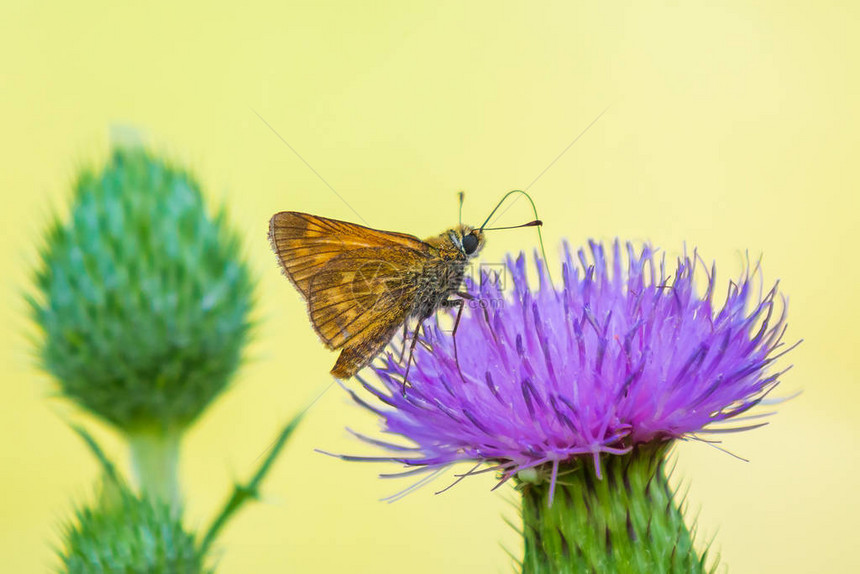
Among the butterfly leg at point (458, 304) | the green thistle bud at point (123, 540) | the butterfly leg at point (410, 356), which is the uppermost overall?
the butterfly leg at point (458, 304)

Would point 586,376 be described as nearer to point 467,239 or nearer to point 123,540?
point 467,239

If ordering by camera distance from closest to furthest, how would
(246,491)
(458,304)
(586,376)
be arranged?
(586,376), (458,304), (246,491)

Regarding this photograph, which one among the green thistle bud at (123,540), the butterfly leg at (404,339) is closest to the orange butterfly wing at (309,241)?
the butterfly leg at (404,339)

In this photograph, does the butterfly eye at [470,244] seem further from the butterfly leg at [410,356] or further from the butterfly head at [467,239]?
the butterfly leg at [410,356]

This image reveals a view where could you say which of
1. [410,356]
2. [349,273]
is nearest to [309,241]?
[349,273]

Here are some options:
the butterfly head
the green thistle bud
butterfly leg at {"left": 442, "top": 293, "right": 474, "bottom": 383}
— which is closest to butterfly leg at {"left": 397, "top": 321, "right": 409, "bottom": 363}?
butterfly leg at {"left": 442, "top": 293, "right": 474, "bottom": 383}

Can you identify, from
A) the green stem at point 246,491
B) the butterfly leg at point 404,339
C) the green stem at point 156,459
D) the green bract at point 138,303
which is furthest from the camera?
the green stem at point 156,459
